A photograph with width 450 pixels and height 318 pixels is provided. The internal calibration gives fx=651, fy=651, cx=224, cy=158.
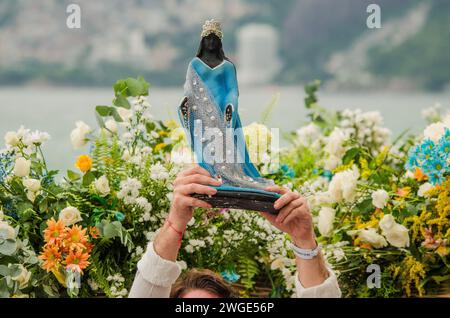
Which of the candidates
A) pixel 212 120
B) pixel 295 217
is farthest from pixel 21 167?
pixel 295 217

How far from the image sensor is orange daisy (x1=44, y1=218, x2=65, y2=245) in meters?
1.03

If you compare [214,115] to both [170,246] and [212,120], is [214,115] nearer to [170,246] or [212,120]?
[212,120]

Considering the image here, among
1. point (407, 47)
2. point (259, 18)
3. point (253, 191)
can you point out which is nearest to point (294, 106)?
point (253, 191)

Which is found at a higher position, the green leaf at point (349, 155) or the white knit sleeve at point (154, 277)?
the green leaf at point (349, 155)

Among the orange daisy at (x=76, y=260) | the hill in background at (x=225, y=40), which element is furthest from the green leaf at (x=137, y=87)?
the hill in background at (x=225, y=40)

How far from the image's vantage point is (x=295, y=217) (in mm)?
905

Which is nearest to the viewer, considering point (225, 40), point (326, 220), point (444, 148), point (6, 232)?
point (6, 232)

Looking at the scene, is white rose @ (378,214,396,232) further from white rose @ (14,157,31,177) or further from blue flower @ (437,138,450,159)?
white rose @ (14,157,31,177)

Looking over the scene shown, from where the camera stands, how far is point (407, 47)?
5949mm

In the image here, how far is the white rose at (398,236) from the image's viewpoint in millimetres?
1148

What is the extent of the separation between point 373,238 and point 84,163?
54 cm

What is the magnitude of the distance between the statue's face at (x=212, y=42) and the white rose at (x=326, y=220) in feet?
1.39

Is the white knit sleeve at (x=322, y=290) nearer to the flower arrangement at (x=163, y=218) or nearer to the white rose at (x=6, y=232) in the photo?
the flower arrangement at (x=163, y=218)
